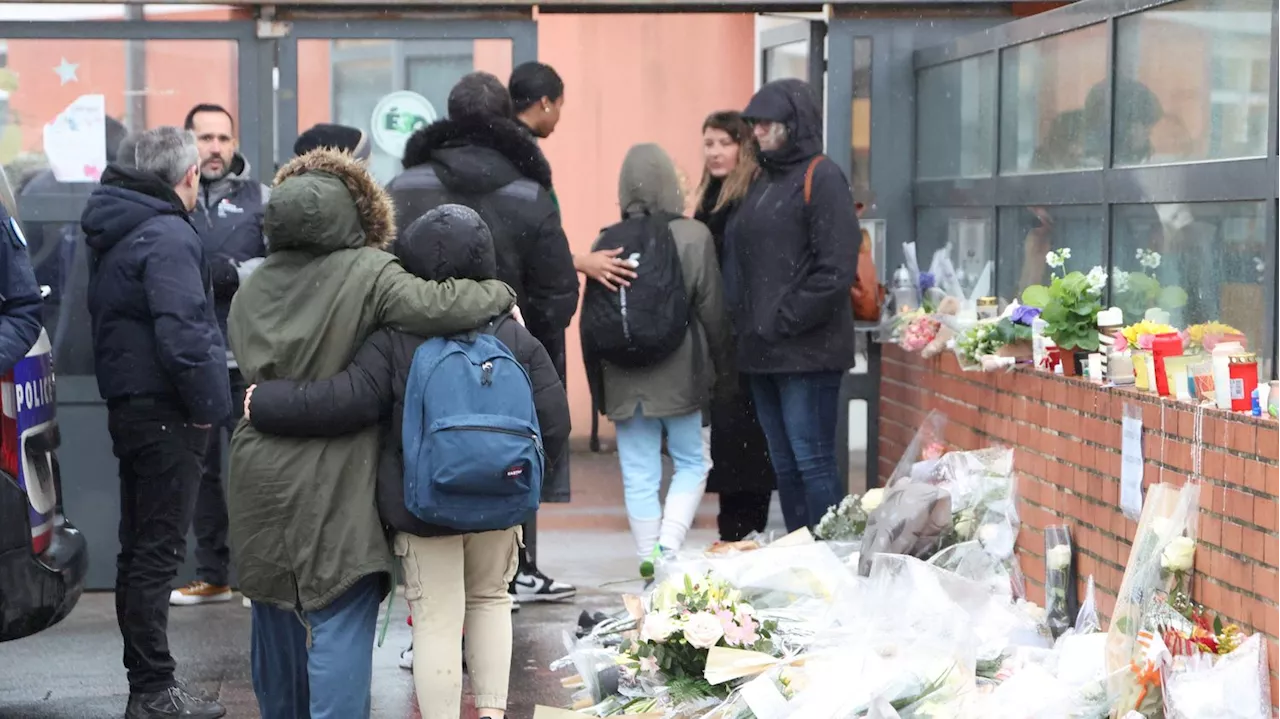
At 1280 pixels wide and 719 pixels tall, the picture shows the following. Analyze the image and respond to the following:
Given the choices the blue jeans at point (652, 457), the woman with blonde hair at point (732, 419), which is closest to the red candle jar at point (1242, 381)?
the blue jeans at point (652, 457)

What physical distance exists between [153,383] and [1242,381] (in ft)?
10.4

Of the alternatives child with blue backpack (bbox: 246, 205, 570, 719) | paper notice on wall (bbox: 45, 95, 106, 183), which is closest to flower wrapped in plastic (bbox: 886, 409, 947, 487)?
child with blue backpack (bbox: 246, 205, 570, 719)

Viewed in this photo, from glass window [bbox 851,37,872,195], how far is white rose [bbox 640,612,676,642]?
3186mm

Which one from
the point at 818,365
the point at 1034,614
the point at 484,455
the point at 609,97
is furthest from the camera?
the point at 609,97

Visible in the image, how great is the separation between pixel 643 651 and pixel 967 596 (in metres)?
1.01

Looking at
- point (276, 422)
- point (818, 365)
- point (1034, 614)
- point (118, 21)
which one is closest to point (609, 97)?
point (118, 21)

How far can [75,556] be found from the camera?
209 inches

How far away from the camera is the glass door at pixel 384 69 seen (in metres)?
7.36

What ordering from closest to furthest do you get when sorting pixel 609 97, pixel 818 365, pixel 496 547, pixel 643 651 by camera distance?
pixel 496 547 < pixel 643 651 < pixel 818 365 < pixel 609 97

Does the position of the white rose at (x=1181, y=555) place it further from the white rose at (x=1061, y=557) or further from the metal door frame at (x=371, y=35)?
the metal door frame at (x=371, y=35)

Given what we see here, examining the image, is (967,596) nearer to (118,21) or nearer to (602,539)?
(602,539)

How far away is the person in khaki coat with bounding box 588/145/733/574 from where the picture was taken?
670 cm

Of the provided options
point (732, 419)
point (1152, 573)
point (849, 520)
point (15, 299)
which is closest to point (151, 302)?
point (15, 299)

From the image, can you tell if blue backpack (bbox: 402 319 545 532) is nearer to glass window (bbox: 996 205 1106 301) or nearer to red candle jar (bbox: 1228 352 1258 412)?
red candle jar (bbox: 1228 352 1258 412)
